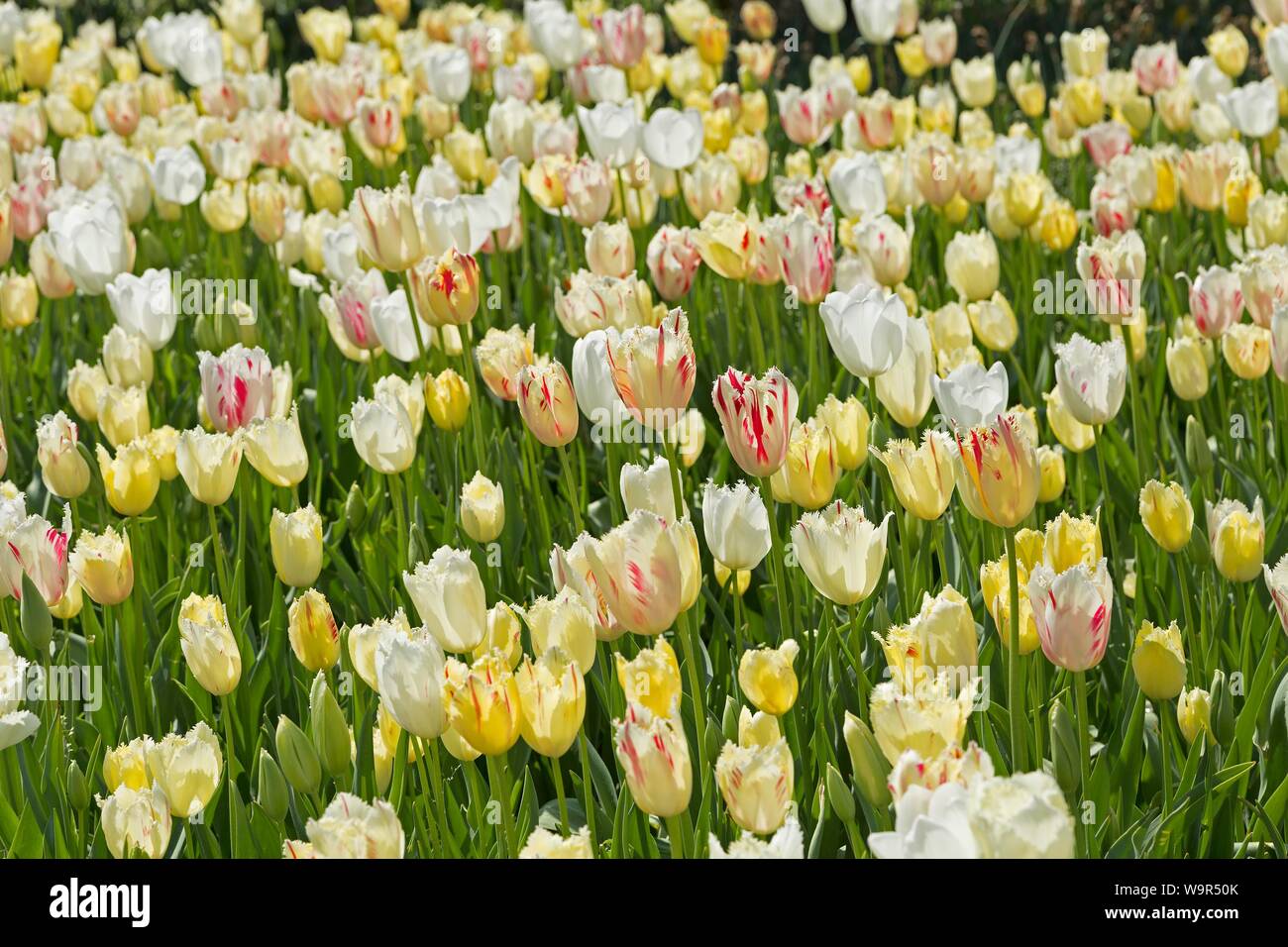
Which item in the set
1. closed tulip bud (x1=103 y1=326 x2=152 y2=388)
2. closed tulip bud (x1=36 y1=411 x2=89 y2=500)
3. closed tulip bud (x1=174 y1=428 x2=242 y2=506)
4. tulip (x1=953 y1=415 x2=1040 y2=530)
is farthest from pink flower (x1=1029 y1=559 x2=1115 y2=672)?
closed tulip bud (x1=103 y1=326 x2=152 y2=388)

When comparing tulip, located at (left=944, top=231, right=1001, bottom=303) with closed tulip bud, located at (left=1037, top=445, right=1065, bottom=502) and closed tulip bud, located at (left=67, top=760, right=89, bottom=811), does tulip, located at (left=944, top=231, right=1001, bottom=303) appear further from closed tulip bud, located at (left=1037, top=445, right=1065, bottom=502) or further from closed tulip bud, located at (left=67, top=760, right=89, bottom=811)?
closed tulip bud, located at (left=67, top=760, right=89, bottom=811)

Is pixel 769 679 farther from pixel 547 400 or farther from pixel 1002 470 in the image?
pixel 547 400

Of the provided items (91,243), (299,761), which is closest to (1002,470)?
(299,761)

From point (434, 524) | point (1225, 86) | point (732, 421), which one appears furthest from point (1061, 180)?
point (732, 421)

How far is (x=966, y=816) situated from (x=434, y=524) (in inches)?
75.5

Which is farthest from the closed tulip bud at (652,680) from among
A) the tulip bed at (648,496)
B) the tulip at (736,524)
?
the tulip at (736,524)

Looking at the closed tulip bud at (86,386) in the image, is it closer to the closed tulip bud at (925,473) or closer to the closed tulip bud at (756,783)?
the closed tulip bud at (925,473)

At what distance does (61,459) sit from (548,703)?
126 cm

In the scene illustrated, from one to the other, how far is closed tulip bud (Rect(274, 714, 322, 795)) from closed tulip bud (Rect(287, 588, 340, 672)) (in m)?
0.20

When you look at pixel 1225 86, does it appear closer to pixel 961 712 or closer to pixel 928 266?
pixel 928 266

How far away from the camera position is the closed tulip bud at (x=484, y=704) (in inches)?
64.7

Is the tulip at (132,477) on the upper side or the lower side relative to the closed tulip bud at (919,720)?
upper

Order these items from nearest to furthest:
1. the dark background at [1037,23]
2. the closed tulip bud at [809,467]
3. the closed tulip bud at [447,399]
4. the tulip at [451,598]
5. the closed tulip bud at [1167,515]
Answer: the tulip at [451,598]
the closed tulip bud at [809,467]
the closed tulip bud at [1167,515]
the closed tulip bud at [447,399]
the dark background at [1037,23]

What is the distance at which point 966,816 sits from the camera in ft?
4.36
